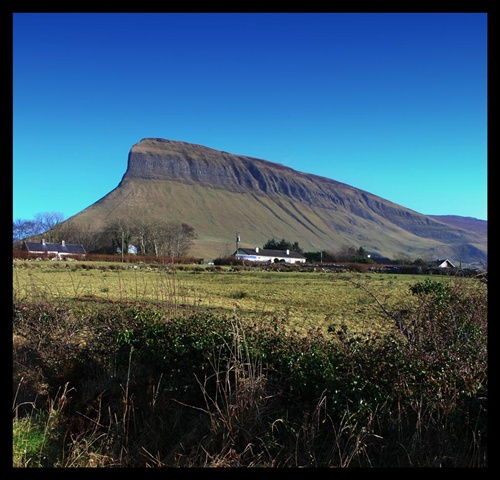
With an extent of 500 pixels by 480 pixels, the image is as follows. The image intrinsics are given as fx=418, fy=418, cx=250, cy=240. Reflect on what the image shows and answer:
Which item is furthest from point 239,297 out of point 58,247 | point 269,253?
point 269,253

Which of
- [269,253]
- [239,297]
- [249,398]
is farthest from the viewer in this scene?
[269,253]

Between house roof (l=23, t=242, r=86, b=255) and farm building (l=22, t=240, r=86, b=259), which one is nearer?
farm building (l=22, t=240, r=86, b=259)

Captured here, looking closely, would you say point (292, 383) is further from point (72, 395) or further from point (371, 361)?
point (72, 395)

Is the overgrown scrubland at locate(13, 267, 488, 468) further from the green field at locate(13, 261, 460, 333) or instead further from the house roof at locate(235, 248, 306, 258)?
the house roof at locate(235, 248, 306, 258)

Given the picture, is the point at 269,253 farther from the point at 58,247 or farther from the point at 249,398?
the point at 249,398

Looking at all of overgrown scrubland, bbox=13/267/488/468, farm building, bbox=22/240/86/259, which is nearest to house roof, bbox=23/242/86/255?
farm building, bbox=22/240/86/259

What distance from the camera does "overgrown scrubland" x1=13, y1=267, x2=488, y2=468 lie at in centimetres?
398

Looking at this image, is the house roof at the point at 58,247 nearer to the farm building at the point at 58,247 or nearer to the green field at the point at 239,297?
the farm building at the point at 58,247

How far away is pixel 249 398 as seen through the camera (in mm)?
4484

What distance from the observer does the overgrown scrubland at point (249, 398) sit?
13.1 ft

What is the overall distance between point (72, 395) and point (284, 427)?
302 centimetres

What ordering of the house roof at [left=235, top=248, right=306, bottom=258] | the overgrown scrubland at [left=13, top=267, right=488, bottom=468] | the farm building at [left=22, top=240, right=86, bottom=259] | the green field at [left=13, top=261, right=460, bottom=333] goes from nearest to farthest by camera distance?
the overgrown scrubland at [left=13, top=267, right=488, bottom=468]
the green field at [left=13, top=261, right=460, bottom=333]
the farm building at [left=22, top=240, right=86, bottom=259]
the house roof at [left=235, top=248, right=306, bottom=258]
